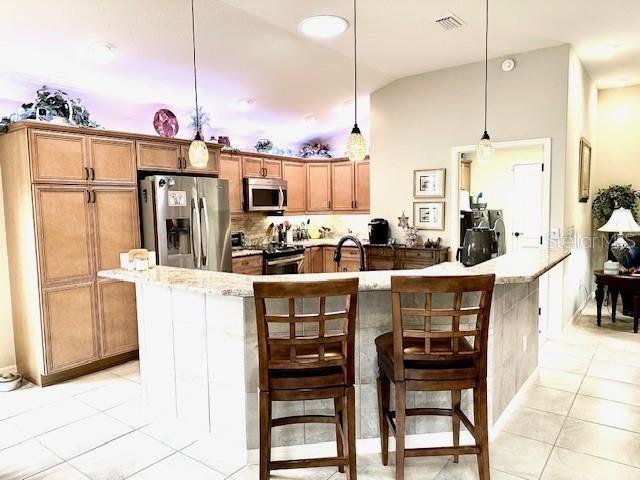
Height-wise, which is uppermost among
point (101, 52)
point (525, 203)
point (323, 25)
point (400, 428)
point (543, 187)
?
point (323, 25)

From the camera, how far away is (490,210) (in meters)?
7.73

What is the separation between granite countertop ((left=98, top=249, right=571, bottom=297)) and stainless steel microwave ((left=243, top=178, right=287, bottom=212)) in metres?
2.81

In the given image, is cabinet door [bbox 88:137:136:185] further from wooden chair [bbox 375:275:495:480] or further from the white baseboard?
wooden chair [bbox 375:275:495:480]

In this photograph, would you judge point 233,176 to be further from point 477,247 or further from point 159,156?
point 477,247

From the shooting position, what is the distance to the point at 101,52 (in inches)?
146

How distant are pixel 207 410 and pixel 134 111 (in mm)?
3400

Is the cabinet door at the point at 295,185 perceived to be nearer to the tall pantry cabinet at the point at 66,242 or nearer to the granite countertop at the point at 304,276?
the tall pantry cabinet at the point at 66,242

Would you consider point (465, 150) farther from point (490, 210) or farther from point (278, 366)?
point (278, 366)

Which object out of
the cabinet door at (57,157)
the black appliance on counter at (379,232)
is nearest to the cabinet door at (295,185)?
the black appliance on counter at (379,232)

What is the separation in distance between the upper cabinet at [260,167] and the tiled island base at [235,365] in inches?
122

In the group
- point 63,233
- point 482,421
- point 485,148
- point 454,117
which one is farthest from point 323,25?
point 482,421

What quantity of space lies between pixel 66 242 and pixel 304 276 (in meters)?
2.40

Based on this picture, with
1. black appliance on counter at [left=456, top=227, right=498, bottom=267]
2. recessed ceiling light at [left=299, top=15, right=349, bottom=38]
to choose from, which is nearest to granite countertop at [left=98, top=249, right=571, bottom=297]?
black appliance on counter at [left=456, top=227, right=498, bottom=267]

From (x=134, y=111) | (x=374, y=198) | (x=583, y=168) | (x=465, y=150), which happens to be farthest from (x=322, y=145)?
(x=583, y=168)
